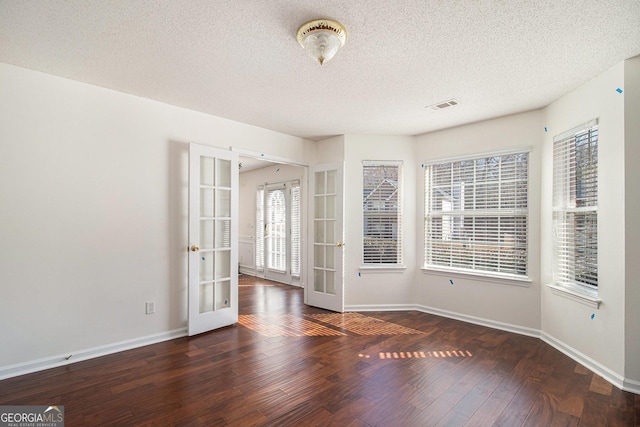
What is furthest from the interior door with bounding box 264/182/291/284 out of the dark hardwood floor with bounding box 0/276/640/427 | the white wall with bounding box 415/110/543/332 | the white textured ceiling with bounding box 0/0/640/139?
the white textured ceiling with bounding box 0/0/640/139

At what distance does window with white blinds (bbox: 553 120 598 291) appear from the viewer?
283cm

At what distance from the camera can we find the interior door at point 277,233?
21.3 feet

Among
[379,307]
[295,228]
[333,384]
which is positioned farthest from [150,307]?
[295,228]

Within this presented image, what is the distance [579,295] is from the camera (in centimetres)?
288

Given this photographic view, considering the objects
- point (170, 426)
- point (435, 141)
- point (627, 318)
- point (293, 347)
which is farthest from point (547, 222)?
point (170, 426)

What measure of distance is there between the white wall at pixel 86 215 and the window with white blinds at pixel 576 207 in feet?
13.2

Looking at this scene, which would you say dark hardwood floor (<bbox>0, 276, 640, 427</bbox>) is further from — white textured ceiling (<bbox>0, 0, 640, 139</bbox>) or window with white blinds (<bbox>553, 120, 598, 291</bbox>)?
white textured ceiling (<bbox>0, 0, 640, 139</bbox>)

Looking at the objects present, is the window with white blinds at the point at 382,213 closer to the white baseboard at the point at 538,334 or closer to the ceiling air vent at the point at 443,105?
the white baseboard at the point at 538,334

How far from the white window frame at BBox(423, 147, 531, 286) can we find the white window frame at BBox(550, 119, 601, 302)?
351 millimetres

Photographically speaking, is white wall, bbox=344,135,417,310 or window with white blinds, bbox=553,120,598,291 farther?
white wall, bbox=344,135,417,310

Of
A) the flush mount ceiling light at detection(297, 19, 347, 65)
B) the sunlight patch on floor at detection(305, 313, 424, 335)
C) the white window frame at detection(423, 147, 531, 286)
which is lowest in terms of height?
the sunlight patch on floor at detection(305, 313, 424, 335)

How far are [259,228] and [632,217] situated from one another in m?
A: 6.16

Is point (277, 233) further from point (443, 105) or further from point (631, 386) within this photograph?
A: point (631, 386)

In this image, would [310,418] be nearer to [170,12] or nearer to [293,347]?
[293,347]
